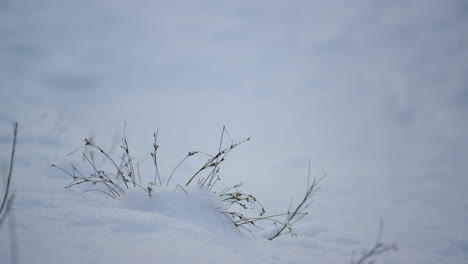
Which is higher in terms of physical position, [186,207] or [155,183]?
[155,183]

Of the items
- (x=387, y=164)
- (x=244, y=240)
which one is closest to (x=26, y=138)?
(x=244, y=240)

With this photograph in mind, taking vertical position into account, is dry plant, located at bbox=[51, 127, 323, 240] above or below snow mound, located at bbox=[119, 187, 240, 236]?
above

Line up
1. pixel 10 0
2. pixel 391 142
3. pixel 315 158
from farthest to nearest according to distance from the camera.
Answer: pixel 391 142, pixel 10 0, pixel 315 158

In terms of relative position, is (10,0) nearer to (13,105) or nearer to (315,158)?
(13,105)

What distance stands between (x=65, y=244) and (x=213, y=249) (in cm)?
49

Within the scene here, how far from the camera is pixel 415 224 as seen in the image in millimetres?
3025

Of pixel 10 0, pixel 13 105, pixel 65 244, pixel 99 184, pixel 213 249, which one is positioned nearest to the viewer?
pixel 65 244

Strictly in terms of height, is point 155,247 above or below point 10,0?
below

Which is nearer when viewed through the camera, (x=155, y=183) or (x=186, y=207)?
(x=186, y=207)

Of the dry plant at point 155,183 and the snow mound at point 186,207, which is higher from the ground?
the dry plant at point 155,183

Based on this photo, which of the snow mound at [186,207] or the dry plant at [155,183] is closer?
the snow mound at [186,207]

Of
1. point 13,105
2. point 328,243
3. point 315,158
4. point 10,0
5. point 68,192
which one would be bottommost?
point 328,243

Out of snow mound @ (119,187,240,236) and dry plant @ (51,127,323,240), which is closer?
snow mound @ (119,187,240,236)

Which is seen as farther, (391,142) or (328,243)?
(391,142)
